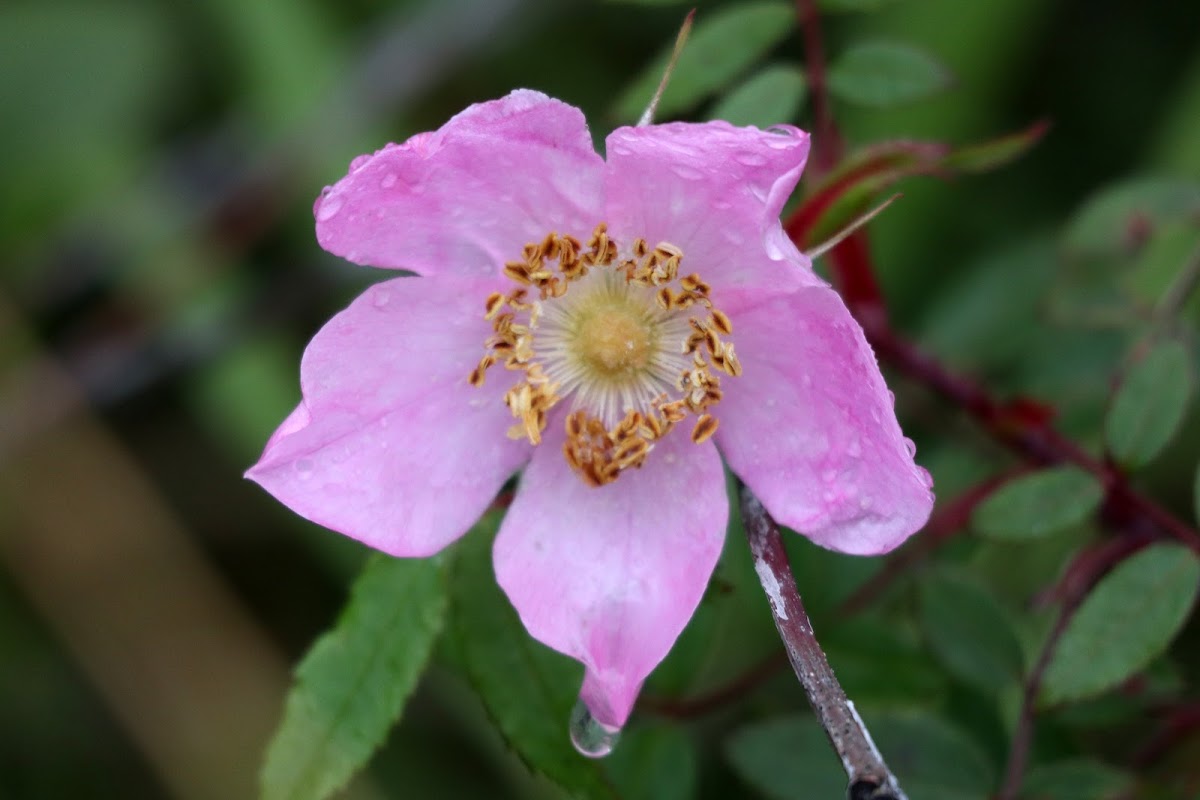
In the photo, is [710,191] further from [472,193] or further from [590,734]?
[590,734]

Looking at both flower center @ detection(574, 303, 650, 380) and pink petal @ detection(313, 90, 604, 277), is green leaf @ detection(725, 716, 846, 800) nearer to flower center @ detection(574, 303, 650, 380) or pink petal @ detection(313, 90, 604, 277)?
flower center @ detection(574, 303, 650, 380)

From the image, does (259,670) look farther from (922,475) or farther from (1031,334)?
(922,475)

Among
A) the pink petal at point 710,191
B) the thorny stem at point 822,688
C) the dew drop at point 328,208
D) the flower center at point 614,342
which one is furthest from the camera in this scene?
the flower center at point 614,342

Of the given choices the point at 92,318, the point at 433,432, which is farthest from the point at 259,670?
the point at 433,432

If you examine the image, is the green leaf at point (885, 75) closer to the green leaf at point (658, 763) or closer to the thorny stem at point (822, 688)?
the thorny stem at point (822, 688)

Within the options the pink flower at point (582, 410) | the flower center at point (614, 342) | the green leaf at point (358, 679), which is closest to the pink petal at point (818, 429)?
the pink flower at point (582, 410)

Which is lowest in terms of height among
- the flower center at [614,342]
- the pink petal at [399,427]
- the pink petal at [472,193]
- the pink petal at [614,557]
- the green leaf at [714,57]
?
the pink petal at [614,557]
